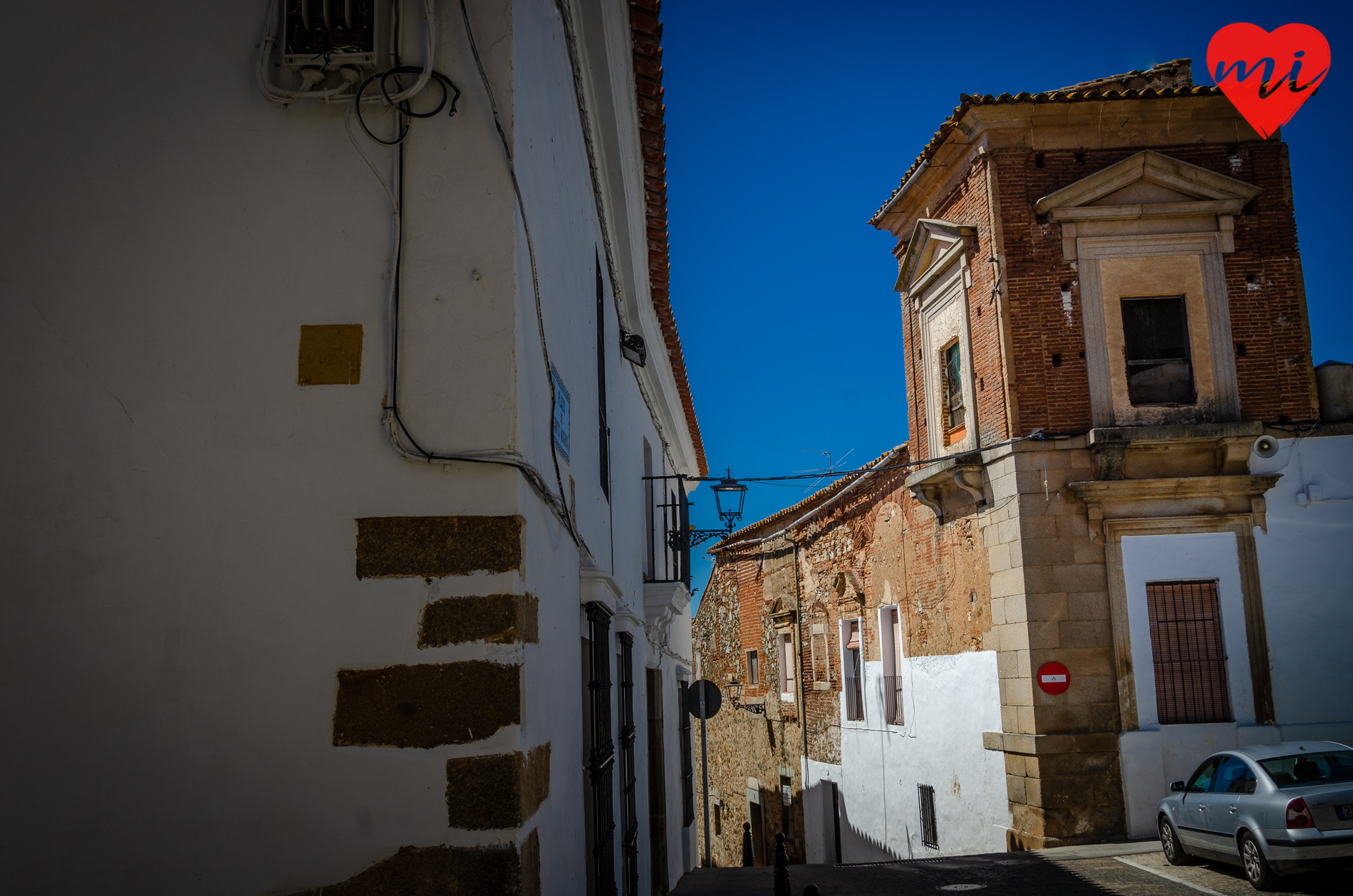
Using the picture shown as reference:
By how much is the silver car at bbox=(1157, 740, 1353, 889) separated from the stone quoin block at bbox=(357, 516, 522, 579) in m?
7.83

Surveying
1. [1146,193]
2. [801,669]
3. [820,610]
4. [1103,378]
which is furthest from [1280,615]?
[801,669]

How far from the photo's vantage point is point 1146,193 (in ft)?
45.2

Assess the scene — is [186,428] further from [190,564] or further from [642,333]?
[642,333]

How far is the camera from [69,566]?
362cm

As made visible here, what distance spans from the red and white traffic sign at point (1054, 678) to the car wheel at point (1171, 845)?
7.08 feet

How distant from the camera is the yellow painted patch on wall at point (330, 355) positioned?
3.77 metres

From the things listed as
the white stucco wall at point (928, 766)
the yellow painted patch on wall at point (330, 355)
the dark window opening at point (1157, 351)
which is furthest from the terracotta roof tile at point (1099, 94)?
the yellow painted patch on wall at point (330, 355)

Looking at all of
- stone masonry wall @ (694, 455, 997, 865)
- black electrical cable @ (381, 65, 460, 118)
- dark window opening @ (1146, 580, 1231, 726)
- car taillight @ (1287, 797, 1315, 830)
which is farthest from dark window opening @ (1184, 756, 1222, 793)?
black electrical cable @ (381, 65, 460, 118)

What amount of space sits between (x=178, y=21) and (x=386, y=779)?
313 centimetres

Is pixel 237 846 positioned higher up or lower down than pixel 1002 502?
lower down

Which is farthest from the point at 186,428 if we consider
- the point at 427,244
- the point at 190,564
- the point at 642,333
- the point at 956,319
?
the point at 956,319

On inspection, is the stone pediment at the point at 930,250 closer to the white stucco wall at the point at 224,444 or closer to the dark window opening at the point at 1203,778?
the dark window opening at the point at 1203,778

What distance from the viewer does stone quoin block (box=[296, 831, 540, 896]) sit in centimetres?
338

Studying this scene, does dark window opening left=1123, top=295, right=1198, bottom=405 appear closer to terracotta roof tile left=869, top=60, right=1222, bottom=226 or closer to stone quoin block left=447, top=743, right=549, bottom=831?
terracotta roof tile left=869, top=60, right=1222, bottom=226
